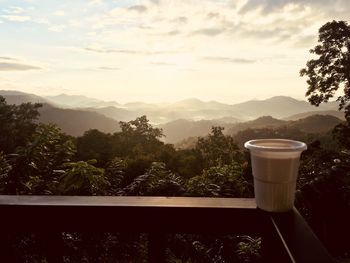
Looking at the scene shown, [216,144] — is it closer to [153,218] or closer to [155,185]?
[155,185]

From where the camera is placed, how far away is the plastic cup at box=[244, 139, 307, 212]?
1.61 meters

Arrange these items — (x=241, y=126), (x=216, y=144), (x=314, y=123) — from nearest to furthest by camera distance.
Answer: (x=216, y=144) < (x=314, y=123) < (x=241, y=126)

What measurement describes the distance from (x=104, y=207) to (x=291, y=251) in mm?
870

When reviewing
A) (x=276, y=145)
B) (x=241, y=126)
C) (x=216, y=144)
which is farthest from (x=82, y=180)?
(x=241, y=126)

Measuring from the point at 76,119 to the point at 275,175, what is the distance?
132 metres

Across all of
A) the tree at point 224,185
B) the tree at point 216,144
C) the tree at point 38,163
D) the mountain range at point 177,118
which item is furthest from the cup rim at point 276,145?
the mountain range at point 177,118

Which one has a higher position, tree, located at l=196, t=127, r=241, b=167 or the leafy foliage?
the leafy foliage

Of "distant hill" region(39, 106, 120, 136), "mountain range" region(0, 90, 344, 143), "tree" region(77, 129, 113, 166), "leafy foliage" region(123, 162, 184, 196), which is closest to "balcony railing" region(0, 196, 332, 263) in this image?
"leafy foliage" region(123, 162, 184, 196)

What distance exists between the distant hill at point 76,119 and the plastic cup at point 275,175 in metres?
117

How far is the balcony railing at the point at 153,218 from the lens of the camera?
5.60ft

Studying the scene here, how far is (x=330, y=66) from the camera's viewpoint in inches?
741

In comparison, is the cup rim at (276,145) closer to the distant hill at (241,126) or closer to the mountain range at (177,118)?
the distant hill at (241,126)

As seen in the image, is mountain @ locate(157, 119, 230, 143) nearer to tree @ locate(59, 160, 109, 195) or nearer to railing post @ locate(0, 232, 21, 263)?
tree @ locate(59, 160, 109, 195)

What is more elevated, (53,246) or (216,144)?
(53,246)
